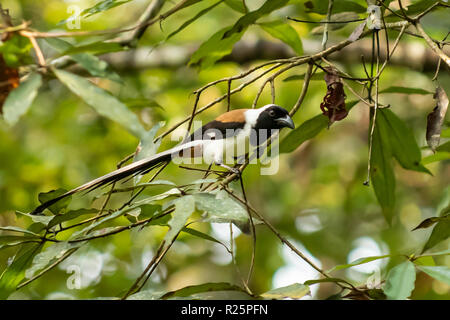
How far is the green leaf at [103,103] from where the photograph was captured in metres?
1.28

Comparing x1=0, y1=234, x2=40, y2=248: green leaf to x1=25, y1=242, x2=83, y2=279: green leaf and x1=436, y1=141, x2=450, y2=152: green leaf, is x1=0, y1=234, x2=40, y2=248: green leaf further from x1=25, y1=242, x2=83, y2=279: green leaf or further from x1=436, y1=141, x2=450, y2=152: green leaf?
x1=436, y1=141, x2=450, y2=152: green leaf

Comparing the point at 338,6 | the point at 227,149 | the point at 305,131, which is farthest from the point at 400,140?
the point at 227,149

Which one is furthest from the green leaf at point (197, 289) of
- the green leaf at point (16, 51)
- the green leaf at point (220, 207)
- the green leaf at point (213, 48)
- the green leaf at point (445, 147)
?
the green leaf at point (445, 147)

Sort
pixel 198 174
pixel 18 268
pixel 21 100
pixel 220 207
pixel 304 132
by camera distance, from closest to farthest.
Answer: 1. pixel 21 100
2. pixel 220 207
3. pixel 18 268
4. pixel 304 132
5. pixel 198 174

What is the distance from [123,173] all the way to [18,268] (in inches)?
18.8

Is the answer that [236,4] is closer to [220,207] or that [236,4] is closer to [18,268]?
[220,207]

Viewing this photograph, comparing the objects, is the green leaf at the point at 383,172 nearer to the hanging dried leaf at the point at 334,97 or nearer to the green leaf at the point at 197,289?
the hanging dried leaf at the point at 334,97

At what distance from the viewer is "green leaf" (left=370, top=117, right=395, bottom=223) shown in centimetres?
263

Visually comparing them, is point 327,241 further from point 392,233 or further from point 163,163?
point 163,163

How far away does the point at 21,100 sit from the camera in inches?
50.5

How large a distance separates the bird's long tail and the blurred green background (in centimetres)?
268

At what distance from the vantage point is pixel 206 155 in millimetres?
2664
